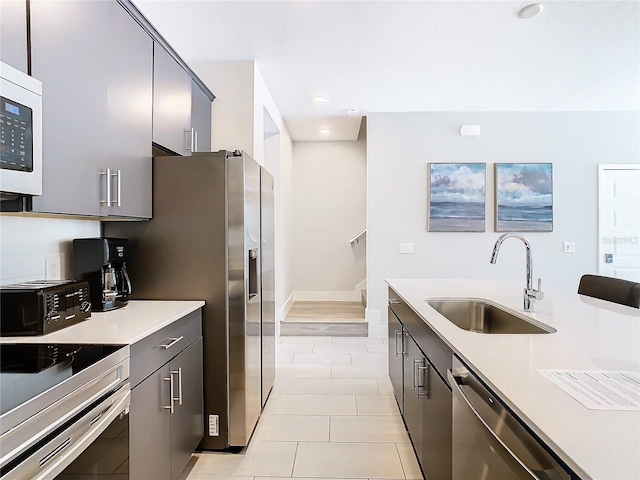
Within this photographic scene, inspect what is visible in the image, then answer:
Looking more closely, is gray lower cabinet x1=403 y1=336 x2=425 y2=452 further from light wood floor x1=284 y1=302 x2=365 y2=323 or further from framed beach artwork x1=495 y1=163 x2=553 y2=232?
framed beach artwork x1=495 y1=163 x2=553 y2=232

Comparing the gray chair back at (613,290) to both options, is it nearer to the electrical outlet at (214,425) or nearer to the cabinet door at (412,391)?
the cabinet door at (412,391)

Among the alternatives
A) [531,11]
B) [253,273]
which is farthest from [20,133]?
[531,11]

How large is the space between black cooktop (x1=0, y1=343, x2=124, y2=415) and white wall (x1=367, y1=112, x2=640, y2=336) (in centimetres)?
363

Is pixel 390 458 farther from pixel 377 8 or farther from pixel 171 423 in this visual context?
pixel 377 8

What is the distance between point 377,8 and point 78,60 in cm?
176

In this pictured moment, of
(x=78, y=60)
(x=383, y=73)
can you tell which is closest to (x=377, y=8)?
(x=383, y=73)

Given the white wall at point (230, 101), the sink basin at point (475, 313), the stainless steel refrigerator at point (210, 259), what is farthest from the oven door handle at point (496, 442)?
the white wall at point (230, 101)

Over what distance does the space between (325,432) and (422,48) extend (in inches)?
111

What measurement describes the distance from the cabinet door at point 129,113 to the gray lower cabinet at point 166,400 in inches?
26.3

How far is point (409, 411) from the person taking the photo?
2.23m

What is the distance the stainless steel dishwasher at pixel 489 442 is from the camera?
0.80 meters

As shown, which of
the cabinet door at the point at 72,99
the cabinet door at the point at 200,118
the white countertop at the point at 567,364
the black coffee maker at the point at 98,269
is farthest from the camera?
the cabinet door at the point at 200,118

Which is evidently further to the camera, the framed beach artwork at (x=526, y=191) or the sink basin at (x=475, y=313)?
the framed beach artwork at (x=526, y=191)

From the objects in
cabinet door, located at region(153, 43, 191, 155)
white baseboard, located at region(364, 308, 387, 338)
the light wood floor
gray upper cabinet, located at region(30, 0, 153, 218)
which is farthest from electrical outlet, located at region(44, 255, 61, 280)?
white baseboard, located at region(364, 308, 387, 338)
